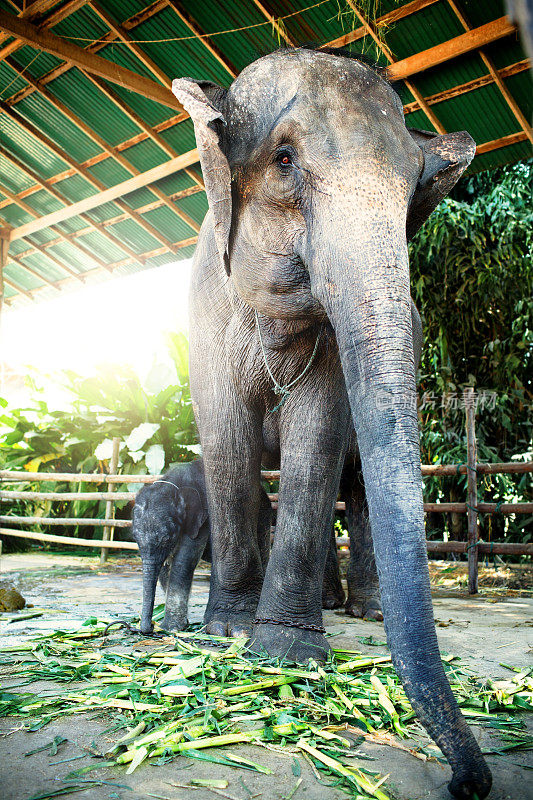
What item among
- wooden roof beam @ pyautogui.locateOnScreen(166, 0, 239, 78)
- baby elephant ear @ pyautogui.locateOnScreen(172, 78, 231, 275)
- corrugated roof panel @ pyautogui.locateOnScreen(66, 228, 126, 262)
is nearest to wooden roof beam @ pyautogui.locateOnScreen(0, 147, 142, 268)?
corrugated roof panel @ pyautogui.locateOnScreen(66, 228, 126, 262)

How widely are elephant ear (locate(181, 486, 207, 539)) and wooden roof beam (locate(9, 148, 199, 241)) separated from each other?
195 inches

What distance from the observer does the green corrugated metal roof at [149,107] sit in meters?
6.11

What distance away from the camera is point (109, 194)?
895 centimetres

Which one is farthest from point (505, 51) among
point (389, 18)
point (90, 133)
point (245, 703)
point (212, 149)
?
point (245, 703)

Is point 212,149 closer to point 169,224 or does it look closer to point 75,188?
point 169,224

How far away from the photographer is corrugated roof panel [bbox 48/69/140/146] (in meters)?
7.82

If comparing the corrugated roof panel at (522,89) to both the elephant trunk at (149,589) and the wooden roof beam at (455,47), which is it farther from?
the elephant trunk at (149,589)

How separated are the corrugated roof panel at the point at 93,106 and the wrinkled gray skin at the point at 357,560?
536 centimetres

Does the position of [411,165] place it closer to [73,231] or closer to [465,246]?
[465,246]

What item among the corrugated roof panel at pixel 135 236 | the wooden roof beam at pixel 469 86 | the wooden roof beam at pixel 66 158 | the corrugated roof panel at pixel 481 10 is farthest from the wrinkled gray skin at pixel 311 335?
the corrugated roof panel at pixel 135 236

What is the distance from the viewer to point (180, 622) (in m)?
3.55

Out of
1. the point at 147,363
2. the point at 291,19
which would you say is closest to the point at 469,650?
the point at 291,19

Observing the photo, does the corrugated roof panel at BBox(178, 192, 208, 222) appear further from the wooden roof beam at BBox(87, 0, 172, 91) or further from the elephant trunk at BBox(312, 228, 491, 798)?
the elephant trunk at BBox(312, 228, 491, 798)

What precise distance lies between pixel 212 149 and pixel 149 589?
2.13 metres
